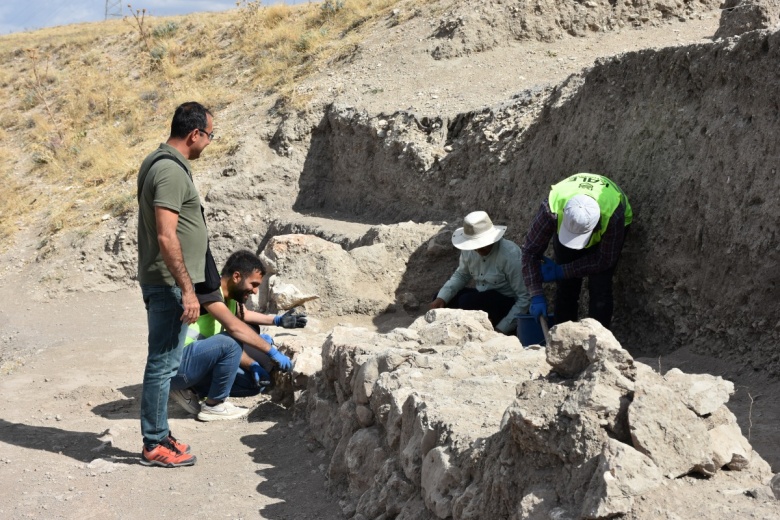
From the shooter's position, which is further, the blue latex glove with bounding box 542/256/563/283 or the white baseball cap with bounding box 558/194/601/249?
the blue latex glove with bounding box 542/256/563/283

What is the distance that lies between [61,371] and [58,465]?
2728mm

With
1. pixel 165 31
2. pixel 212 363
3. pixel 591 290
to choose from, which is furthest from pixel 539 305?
pixel 165 31

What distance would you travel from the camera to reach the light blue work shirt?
21.2 ft

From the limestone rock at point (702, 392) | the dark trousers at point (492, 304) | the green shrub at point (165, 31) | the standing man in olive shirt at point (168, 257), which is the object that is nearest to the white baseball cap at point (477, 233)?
the dark trousers at point (492, 304)

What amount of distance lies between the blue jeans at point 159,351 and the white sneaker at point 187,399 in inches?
37.4

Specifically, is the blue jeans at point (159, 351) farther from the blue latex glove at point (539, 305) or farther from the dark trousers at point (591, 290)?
the dark trousers at point (591, 290)

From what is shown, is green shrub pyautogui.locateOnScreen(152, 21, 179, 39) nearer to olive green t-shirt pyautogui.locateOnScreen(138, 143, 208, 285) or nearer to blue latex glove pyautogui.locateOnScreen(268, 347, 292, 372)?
blue latex glove pyautogui.locateOnScreen(268, 347, 292, 372)

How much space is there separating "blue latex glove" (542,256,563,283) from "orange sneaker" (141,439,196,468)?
2.81 m

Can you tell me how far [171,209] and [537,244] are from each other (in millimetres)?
2651

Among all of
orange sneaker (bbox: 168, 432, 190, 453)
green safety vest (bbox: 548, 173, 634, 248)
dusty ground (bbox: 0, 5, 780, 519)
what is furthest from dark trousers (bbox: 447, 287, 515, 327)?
orange sneaker (bbox: 168, 432, 190, 453)

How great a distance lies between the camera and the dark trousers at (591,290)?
584cm

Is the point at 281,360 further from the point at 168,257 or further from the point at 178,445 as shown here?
the point at 168,257

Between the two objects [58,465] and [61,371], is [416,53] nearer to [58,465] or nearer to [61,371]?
[61,371]

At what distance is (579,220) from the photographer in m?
5.43
